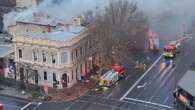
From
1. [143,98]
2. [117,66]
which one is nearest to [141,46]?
[117,66]

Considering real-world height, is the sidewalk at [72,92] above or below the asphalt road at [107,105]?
above

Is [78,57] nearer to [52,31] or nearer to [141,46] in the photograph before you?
[52,31]

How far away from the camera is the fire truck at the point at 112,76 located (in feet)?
370

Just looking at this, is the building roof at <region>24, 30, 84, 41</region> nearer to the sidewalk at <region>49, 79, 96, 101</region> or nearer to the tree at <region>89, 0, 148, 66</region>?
the tree at <region>89, 0, 148, 66</region>

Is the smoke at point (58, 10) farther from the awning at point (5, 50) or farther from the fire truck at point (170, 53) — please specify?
the fire truck at point (170, 53)

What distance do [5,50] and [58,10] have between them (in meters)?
16.0

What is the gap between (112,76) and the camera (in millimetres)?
113625

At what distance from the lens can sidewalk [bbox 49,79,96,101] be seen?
4274 inches

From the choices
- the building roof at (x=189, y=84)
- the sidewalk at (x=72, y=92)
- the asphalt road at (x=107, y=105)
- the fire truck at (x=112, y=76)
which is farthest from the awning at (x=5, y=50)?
the building roof at (x=189, y=84)

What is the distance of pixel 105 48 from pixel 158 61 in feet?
42.7

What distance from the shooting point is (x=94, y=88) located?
112m

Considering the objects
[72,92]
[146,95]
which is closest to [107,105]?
[146,95]

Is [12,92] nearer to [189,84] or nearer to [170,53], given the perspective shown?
[170,53]

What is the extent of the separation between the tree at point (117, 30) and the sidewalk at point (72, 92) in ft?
26.7
